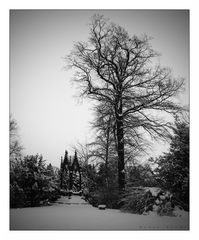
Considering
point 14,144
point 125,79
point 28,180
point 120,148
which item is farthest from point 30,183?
point 125,79

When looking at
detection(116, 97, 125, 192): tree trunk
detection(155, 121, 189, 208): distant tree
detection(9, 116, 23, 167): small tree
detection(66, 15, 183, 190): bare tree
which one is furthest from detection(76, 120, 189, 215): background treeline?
detection(9, 116, 23, 167): small tree

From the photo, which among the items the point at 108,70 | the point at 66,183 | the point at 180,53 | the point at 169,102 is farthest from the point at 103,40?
the point at 66,183

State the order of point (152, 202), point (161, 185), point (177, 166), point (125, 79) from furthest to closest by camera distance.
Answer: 1. point (125, 79)
2. point (161, 185)
3. point (177, 166)
4. point (152, 202)

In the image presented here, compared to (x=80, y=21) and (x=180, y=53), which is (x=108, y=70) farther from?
(x=180, y=53)

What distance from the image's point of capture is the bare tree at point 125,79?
25.6ft

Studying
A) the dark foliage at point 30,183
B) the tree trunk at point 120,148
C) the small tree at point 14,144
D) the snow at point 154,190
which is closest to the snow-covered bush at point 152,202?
the snow at point 154,190

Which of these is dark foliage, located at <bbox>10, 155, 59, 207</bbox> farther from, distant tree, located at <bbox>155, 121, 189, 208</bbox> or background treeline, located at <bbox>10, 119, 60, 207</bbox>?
distant tree, located at <bbox>155, 121, 189, 208</bbox>

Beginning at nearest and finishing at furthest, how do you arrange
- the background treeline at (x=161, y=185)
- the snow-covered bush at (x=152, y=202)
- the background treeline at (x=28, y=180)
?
the snow-covered bush at (x=152, y=202) < the background treeline at (x=161, y=185) < the background treeline at (x=28, y=180)

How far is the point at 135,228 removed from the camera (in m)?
5.22

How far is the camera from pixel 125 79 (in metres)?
8.17

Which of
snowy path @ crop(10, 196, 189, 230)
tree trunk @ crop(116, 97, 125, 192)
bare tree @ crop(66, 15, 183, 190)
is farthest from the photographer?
bare tree @ crop(66, 15, 183, 190)

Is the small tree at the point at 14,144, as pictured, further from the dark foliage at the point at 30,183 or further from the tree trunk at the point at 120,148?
the tree trunk at the point at 120,148

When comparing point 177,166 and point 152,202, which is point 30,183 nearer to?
point 152,202

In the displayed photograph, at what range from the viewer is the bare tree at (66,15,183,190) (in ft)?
25.6
